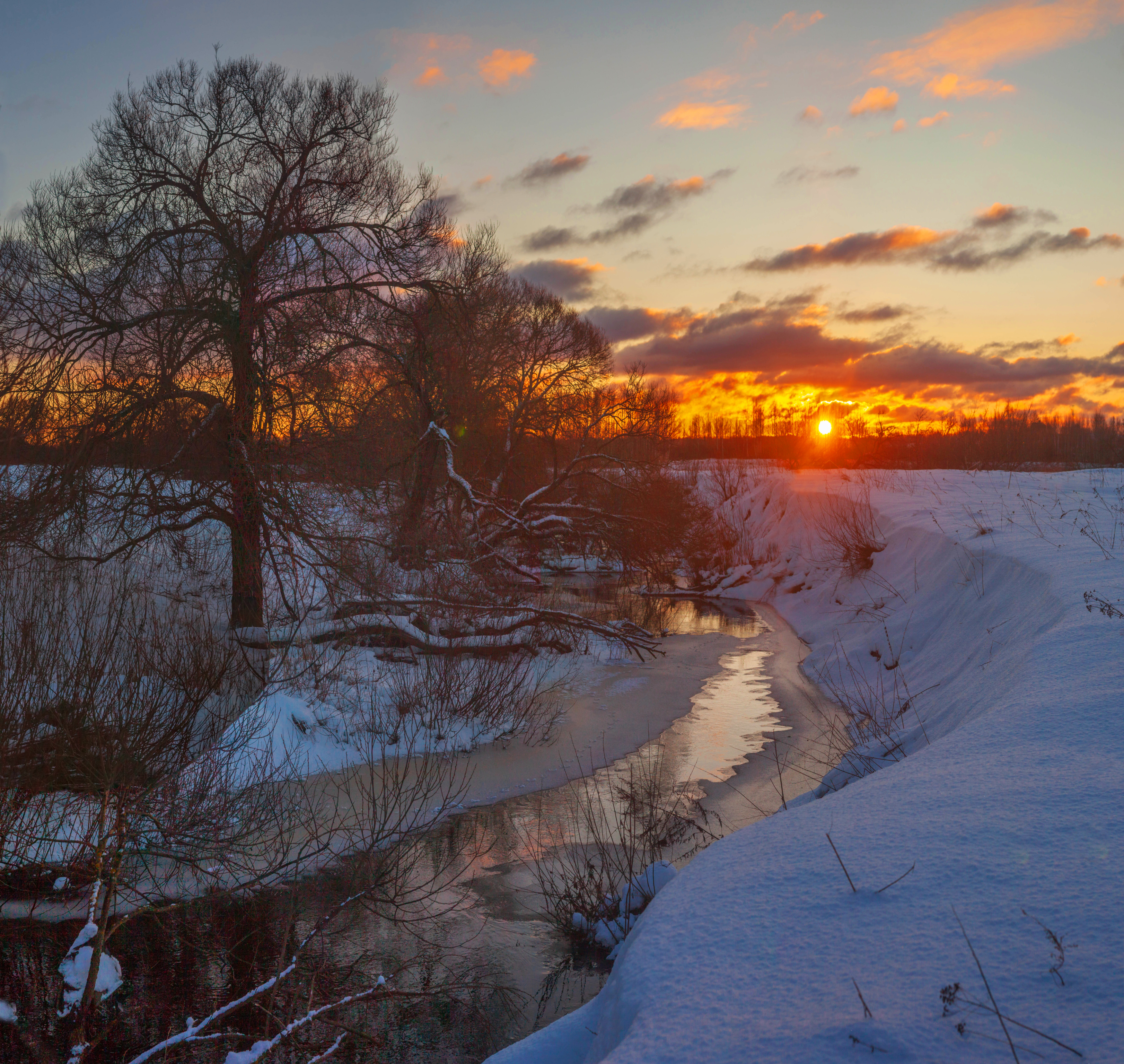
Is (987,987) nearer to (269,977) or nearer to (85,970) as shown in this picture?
(85,970)

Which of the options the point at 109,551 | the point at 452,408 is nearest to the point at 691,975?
the point at 109,551

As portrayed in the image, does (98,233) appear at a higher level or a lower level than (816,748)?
higher

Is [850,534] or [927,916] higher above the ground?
[850,534]

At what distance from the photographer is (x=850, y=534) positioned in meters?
16.4

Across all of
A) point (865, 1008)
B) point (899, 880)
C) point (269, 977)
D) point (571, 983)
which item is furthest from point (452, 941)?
point (865, 1008)

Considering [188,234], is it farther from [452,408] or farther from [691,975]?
[691,975]

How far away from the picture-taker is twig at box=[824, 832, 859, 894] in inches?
104

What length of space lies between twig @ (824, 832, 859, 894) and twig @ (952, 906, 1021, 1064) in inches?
13.7

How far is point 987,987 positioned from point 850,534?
15327 mm

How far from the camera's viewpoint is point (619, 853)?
6.19 meters

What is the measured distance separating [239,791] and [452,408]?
1444cm

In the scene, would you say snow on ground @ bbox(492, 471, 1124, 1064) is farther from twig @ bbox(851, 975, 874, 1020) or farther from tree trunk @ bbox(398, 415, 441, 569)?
tree trunk @ bbox(398, 415, 441, 569)

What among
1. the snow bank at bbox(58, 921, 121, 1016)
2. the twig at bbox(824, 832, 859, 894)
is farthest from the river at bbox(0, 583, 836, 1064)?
Answer: the twig at bbox(824, 832, 859, 894)

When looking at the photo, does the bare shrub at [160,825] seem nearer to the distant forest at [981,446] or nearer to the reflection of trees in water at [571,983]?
the reflection of trees in water at [571,983]
